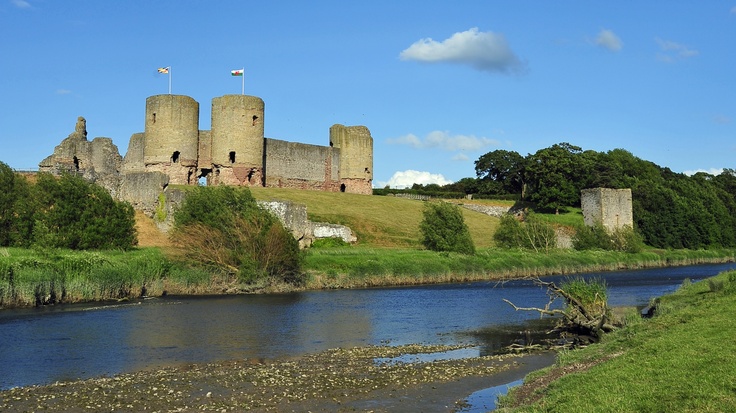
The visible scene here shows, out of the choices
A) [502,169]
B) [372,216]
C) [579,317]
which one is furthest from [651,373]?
[502,169]

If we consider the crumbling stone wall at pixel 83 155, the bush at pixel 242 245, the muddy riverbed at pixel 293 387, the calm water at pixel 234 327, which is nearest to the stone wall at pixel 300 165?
the crumbling stone wall at pixel 83 155

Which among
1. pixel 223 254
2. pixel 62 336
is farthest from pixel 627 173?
pixel 62 336

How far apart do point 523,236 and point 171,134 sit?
2142cm

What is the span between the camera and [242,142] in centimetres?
4512

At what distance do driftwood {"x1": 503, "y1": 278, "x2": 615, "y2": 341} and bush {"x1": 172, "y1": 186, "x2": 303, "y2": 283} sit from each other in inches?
475

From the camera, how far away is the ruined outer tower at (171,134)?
43.4 metres

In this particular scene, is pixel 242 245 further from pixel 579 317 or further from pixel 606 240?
pixel 606 240

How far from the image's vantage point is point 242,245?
25734 mm

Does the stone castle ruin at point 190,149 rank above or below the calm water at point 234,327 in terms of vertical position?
above

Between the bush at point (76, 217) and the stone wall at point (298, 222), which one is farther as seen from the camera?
the stone wall at point (298, 222)

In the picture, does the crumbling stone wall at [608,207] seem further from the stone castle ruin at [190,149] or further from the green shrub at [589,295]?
the green shrub at [589,295]

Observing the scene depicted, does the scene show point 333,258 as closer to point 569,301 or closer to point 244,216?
point 244,216

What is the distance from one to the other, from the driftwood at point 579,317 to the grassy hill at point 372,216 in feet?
74.0

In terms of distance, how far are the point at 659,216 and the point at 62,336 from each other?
161 ft
